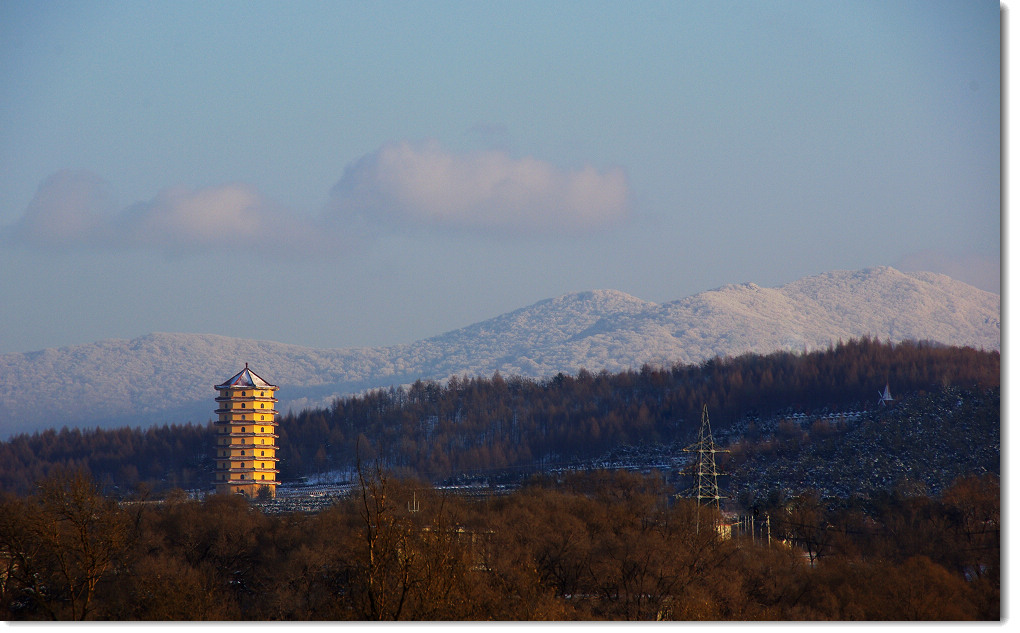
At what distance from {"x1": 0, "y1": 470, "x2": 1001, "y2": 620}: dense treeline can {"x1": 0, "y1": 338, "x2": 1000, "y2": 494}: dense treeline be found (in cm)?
4033

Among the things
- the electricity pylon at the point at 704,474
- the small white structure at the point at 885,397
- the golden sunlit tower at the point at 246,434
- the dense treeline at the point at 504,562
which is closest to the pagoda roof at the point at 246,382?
the golden sunlit tower at the point at 246,434

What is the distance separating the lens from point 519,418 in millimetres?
118125

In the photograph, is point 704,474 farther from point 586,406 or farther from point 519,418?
point 519,418

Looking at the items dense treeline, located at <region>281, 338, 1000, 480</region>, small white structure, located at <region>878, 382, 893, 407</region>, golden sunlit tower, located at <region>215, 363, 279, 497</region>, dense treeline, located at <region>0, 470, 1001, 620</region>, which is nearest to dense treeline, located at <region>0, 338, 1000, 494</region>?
dense treeline, located at <region>281, 338, 1000, 480</region>

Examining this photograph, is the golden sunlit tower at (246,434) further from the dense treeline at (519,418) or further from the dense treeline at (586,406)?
the dense treeline at (519,418)

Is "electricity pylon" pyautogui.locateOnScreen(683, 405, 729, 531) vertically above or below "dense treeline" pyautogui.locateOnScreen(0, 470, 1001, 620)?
above

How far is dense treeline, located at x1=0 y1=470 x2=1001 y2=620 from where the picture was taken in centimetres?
3089

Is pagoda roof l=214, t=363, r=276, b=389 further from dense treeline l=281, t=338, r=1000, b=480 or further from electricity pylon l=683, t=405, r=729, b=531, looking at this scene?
electricity pylon l=683, t=405, r=729, b=531

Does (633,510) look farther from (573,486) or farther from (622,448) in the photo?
(622,448)

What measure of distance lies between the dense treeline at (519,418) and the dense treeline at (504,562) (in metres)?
40.3

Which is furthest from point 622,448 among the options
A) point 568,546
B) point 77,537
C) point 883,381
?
point 77,537

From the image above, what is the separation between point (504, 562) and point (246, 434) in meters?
58.7

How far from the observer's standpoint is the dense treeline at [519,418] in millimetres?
102938

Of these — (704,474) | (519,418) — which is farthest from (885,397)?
(704,474)
